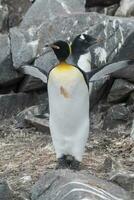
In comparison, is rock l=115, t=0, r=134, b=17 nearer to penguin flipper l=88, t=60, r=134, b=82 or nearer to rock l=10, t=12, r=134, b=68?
rock l=10, t=12, r=134, b=68

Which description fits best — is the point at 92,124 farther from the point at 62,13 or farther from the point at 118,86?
the point at 62,13

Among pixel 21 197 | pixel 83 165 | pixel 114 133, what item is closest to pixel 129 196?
pixel 21 197

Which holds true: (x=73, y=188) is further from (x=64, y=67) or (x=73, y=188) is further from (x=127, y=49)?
(x=127, y=49)

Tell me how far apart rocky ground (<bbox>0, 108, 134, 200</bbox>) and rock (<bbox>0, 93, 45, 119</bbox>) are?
21cm

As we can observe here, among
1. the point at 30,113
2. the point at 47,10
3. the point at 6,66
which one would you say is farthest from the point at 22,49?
the point at 30,113

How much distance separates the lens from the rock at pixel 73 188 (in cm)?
374

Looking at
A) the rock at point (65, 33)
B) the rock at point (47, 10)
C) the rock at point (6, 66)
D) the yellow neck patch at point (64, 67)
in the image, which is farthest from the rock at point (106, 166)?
the rock at point (47, 10)

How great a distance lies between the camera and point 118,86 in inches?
241

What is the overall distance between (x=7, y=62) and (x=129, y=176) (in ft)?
8.97

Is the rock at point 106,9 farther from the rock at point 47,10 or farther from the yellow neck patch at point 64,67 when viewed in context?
the yellow neck patch at point 64,67

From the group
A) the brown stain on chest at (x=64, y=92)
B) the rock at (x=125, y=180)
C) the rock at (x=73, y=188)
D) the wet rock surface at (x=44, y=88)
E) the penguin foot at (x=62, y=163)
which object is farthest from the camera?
the wet rock surface at (x=44, y=88)

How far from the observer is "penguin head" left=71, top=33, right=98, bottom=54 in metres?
6.19

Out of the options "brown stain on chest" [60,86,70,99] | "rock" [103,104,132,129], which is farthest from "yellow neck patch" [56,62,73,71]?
"rock" [103,104,132,129]

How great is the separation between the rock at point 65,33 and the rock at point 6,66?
0.07 metres
